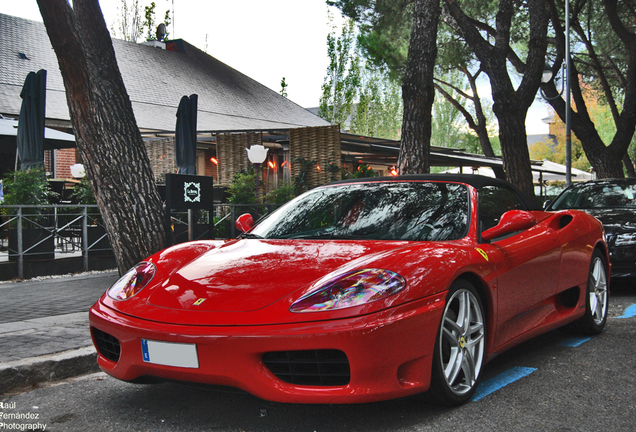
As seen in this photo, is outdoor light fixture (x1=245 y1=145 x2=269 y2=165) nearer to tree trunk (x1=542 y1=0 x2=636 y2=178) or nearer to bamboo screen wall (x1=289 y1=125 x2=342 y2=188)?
bamboo screen wall (x1=289 y1=125 x2=342 y2=188)

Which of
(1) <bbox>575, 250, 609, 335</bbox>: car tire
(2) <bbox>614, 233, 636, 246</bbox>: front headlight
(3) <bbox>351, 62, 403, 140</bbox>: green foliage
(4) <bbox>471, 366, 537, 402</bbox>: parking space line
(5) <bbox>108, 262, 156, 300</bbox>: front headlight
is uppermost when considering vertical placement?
(3) <bbox>351, 62, 403, 140</bbox>: green foliage

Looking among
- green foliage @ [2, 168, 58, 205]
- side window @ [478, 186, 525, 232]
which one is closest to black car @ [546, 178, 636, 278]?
side window @ [478, 186, 525, 232]

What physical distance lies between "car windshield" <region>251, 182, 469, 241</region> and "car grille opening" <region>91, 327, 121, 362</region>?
1183 mm

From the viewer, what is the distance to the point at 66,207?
941 cm

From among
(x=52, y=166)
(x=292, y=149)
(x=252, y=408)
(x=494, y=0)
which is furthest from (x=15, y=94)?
(x=252, y=408)

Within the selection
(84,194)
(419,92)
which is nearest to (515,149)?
(419,92)

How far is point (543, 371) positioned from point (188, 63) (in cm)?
2369

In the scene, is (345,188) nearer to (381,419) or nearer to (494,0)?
(381,419)

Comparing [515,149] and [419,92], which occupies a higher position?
[419,92]

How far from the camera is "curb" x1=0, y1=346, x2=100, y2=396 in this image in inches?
148

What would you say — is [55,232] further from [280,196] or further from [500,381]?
[500,381]

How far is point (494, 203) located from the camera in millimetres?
4199

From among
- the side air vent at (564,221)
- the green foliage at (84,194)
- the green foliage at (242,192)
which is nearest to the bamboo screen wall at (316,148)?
the green foliage at (242,192)

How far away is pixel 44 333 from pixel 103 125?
253 centimetres
